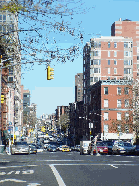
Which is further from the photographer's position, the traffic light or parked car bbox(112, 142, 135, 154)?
parked car bbox(112, 142, 135, 154)

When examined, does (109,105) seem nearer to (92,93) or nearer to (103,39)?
(92,93)

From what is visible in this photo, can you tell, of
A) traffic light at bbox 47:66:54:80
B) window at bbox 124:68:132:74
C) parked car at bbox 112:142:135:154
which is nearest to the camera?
traffic light at bbox 47:66:54:80

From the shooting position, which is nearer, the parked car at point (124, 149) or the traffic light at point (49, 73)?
the traffic light at point (49, 73)

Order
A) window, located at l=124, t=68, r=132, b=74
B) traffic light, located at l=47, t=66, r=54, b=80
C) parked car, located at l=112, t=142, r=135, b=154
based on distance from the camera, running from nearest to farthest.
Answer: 1. traffic light, located at l=47, t=66, r=54, b=80
2. parked car, located at l=112, t=142, r=135, b=154
3. window, located at l=124, t=68, r=132, b=74

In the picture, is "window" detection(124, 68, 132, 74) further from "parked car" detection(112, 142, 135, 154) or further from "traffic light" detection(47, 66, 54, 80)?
"traffic light" detection(47, 66, 54, 80)

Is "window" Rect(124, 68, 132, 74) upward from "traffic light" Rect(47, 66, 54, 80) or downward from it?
upward

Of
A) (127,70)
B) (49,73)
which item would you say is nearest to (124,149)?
(49,73)

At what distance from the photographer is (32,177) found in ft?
55.2

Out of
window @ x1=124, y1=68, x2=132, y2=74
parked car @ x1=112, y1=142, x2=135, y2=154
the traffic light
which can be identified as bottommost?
parked car @ x1=112, y1=142, x2=135, y2=154

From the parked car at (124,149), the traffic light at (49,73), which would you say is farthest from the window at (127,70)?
the traffic light at (49,73)

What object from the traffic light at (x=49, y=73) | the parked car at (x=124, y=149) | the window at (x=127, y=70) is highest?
the window at (x=127, y=70)

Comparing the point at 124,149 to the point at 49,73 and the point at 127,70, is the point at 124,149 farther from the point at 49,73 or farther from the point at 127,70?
the point at 127,70

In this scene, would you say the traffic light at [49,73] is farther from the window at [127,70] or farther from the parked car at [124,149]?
the window at [127,70]

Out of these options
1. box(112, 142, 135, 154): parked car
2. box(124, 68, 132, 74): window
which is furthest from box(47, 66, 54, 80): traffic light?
box(124, 68, 132, 74): window
